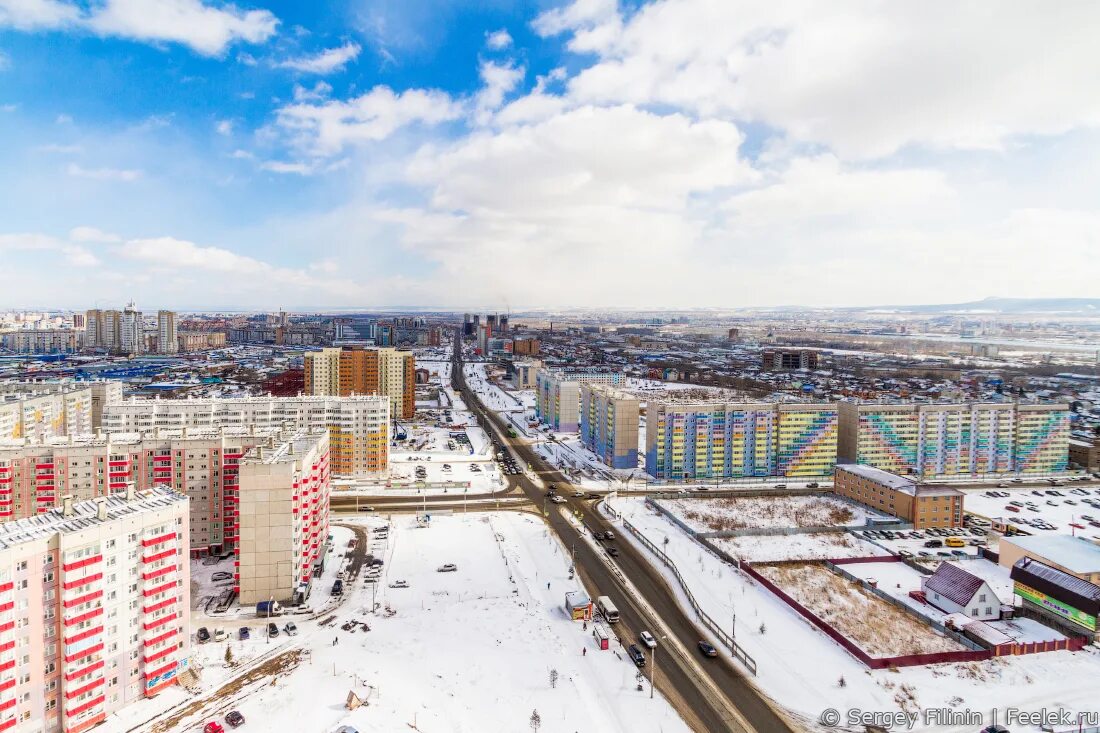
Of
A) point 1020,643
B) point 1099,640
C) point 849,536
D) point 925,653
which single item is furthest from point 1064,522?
point 925,653

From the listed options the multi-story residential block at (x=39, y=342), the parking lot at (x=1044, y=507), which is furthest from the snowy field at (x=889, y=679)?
the multi-story residential block at (x=39, y=342)

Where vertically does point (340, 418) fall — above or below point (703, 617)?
above

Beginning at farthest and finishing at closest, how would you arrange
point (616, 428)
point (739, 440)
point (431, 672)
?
point (616, 428) < point (739, 440) < point (431, 672)

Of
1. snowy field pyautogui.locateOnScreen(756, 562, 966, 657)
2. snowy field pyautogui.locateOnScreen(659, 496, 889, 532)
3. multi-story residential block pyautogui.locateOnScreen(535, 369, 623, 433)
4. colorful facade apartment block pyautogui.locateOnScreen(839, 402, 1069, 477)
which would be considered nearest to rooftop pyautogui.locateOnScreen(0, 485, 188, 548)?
Answer: snowy field pyautogui.locateOnScreen(756, 562, 966, 657)

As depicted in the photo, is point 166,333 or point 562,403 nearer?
point 562,403

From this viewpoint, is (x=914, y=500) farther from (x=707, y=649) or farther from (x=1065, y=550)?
(x=707, y=649)

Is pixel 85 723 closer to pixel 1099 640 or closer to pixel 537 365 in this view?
pixel 1099 640

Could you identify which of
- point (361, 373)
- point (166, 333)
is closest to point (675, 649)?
point (361, 373)

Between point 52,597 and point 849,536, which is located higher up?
point 52,597
